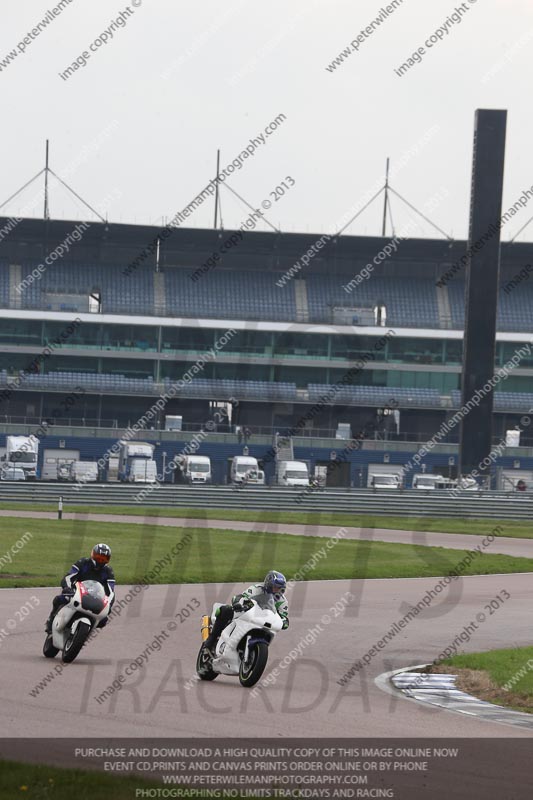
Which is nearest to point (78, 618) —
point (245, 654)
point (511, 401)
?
point (245, 654)

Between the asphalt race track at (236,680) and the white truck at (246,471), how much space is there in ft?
142

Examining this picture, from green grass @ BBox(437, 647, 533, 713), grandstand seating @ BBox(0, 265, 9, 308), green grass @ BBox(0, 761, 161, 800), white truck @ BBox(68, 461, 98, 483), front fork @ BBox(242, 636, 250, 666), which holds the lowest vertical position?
green grass @ BBox(437, 647, 533, 713)

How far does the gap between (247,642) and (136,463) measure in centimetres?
5356

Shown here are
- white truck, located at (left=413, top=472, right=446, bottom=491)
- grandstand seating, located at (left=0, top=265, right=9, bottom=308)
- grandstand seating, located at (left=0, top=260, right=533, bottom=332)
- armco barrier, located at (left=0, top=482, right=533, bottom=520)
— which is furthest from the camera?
grandstand seating, located at (left=0, top=260, right=533, bottom=332)

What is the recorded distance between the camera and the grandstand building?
80.1 m

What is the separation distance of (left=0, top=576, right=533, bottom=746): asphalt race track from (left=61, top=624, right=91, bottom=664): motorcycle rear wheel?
8.6 inches

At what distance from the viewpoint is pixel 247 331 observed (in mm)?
81938

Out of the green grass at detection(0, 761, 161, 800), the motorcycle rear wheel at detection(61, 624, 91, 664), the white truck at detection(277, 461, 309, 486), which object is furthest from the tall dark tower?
the green grass at detection(0, 761, 161, 800)

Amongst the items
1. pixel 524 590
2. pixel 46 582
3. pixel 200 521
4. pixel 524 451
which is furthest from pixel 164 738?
pixel 524 451

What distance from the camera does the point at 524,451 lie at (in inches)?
2990

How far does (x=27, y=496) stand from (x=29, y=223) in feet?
127

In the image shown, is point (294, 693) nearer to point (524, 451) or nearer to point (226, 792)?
point (226, 792)

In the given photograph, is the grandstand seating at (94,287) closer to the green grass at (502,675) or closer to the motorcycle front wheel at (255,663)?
the green grass at (502,675)

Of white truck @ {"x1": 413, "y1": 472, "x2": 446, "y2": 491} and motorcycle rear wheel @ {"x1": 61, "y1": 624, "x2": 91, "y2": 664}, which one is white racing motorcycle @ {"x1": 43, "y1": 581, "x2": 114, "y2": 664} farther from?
white truck @ {"x1": 413, "y1": 472, "x2": 446, "y2": 491}
